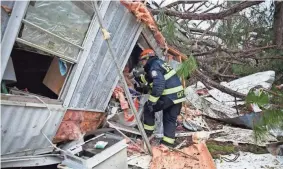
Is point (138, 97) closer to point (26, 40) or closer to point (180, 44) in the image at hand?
point (180, 44)

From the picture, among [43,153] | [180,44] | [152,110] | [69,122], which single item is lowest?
[43,153]

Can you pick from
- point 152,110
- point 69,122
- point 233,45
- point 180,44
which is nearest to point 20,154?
point 69,122

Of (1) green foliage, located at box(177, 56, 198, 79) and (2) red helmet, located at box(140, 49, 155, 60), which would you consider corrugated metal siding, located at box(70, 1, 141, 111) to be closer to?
(2) red helmet, located at box(140, 49, 155, 60)

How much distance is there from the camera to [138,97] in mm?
5297

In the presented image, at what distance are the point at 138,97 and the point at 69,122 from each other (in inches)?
64.6

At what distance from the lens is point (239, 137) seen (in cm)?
572

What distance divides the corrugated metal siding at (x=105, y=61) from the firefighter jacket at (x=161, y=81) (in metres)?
0.59

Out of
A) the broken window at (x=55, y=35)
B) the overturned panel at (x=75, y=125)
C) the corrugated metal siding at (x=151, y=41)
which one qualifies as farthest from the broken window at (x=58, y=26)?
the corrugated metal siding at (x=151, y=41)

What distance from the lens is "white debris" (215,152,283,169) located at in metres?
4.47

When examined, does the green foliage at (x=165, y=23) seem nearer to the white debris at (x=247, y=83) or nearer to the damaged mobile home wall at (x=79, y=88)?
the damaged mobile home wall at (x=79, y=88)

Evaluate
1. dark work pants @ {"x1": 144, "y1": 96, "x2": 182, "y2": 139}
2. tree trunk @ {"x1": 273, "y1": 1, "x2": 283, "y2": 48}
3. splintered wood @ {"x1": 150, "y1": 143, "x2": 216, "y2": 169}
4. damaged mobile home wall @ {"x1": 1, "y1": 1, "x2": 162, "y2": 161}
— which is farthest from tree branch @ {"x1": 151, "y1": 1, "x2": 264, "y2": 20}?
tree trunk @ {"x1": 273, "y1": 1, "x2": 283, "y2": 48}

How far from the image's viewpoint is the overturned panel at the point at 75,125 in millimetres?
3852

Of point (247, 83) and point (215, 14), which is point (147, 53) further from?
point (247, 83)

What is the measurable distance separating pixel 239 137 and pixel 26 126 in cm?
396
